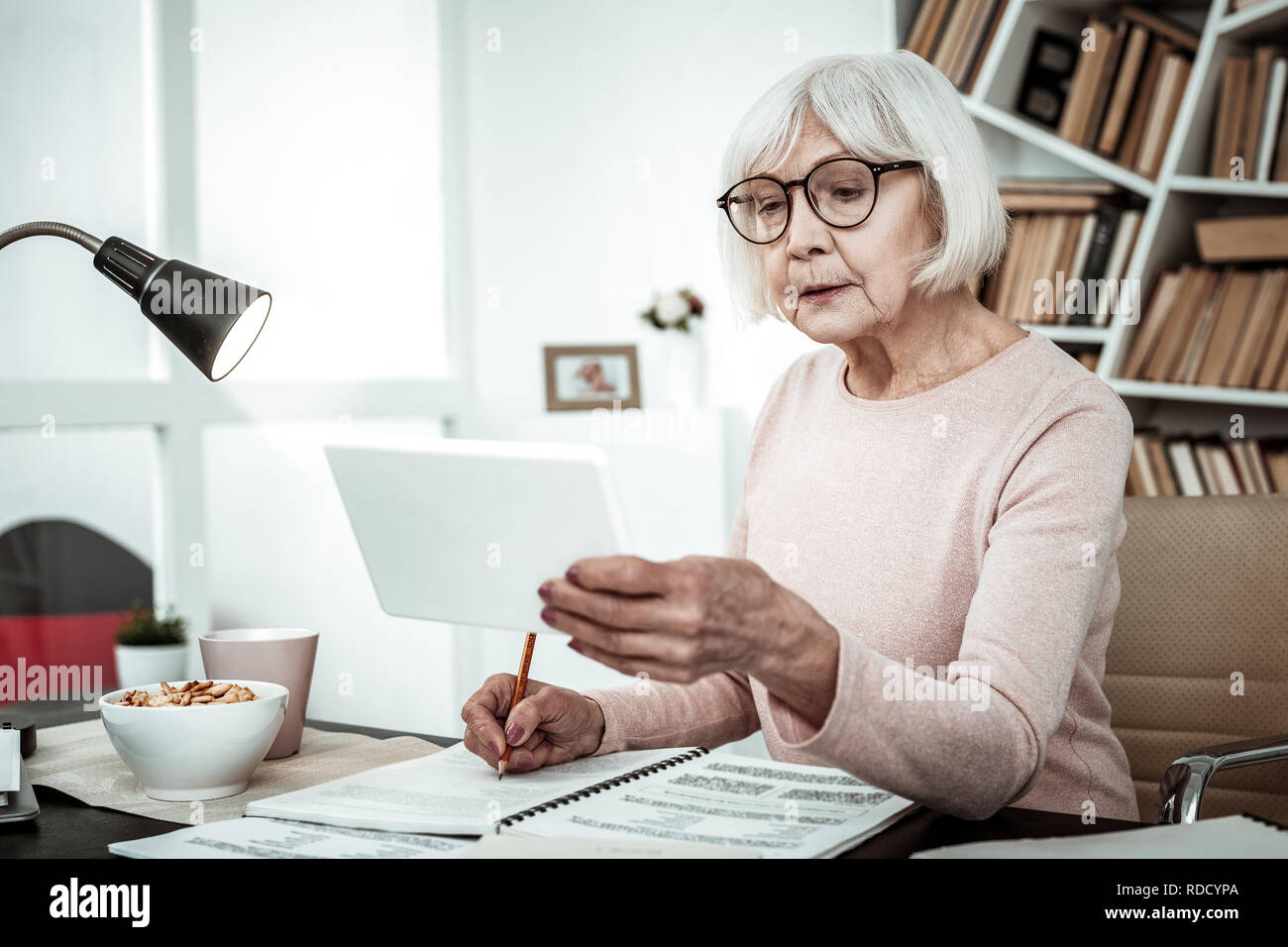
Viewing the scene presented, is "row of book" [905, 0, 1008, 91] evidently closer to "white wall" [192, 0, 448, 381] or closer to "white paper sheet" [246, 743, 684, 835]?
"white wall" [192, 0, 448, 381]

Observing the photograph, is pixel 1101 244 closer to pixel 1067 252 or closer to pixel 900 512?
pixel 1067 252

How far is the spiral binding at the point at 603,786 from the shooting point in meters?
0.90

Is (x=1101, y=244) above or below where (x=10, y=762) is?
above

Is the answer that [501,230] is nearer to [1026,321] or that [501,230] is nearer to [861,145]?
[1026,321]

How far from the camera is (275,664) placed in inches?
45.9

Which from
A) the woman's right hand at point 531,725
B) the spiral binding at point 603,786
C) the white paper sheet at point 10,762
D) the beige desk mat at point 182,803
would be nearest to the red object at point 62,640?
the beige desk mat at point 182,803

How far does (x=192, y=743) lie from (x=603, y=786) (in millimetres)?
353

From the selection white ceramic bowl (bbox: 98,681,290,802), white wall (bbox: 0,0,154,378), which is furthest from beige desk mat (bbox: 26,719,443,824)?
white wall (bbox: 0,0,154,378)

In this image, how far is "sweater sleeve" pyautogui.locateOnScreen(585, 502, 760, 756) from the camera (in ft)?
3.81

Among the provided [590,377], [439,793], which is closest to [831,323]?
[439,793]

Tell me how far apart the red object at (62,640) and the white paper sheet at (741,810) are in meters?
1.79
